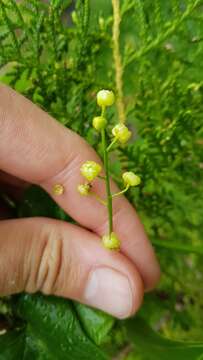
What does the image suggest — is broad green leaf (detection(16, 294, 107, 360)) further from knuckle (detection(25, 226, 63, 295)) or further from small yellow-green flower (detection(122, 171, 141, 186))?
A: small yellow-green flower (detection(122, 171, 141, 186))

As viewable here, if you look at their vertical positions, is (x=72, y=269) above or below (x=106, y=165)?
below

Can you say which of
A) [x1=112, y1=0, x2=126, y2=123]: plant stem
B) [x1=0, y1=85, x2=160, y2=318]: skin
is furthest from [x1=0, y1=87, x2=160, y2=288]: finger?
[x1=112, y1=0, x2=126, y2=123]: plant stem

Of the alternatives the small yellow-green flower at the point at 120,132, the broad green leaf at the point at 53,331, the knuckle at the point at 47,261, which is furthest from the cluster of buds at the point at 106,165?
the broad green leaf at the point at 53,331

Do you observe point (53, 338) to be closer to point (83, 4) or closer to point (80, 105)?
point (80, 105)

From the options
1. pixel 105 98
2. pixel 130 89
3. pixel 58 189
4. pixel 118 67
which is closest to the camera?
pixel 105 98

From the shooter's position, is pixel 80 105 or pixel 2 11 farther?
pixel 80 105

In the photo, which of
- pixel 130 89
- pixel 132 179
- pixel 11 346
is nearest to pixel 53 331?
pixel 11 346

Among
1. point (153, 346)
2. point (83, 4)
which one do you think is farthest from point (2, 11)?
point (153, 346)

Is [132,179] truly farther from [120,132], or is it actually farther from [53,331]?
[53,331]
